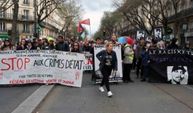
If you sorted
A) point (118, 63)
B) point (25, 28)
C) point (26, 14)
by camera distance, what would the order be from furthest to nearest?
point (26, 14) → point (25, 28) → point (118, 63)

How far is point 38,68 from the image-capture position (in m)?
16.7

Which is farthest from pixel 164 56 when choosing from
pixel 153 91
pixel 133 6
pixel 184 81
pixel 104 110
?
pixel 133 6

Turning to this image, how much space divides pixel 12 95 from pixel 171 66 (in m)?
6.97

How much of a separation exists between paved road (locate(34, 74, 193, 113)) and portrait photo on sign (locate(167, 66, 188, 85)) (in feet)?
3.06

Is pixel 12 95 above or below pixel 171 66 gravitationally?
below

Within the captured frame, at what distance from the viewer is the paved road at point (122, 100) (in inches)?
453

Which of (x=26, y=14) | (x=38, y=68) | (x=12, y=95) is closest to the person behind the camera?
(x=12, y=95)

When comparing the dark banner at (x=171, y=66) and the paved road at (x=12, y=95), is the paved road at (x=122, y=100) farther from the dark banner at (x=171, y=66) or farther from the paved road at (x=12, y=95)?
the dark banner at (x=171, y=66)

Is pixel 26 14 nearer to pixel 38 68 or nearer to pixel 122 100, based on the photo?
pixel 38 68

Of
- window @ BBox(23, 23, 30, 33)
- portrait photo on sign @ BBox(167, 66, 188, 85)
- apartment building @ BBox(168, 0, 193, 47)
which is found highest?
window @ BBox(23, 23, 30, 33)

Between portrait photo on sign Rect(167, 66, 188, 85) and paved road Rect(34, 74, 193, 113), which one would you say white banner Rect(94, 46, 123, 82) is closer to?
paved road Rect(34, 74, 193, 113)

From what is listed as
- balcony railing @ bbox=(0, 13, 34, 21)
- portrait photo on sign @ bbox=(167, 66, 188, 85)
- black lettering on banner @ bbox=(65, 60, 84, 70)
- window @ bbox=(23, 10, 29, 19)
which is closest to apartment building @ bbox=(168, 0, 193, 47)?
balcony railing @ bbox=(0, 13, 34, 21)

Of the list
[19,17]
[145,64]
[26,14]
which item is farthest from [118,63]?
[26,14]

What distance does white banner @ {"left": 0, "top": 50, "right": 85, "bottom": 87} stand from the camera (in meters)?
16.6
